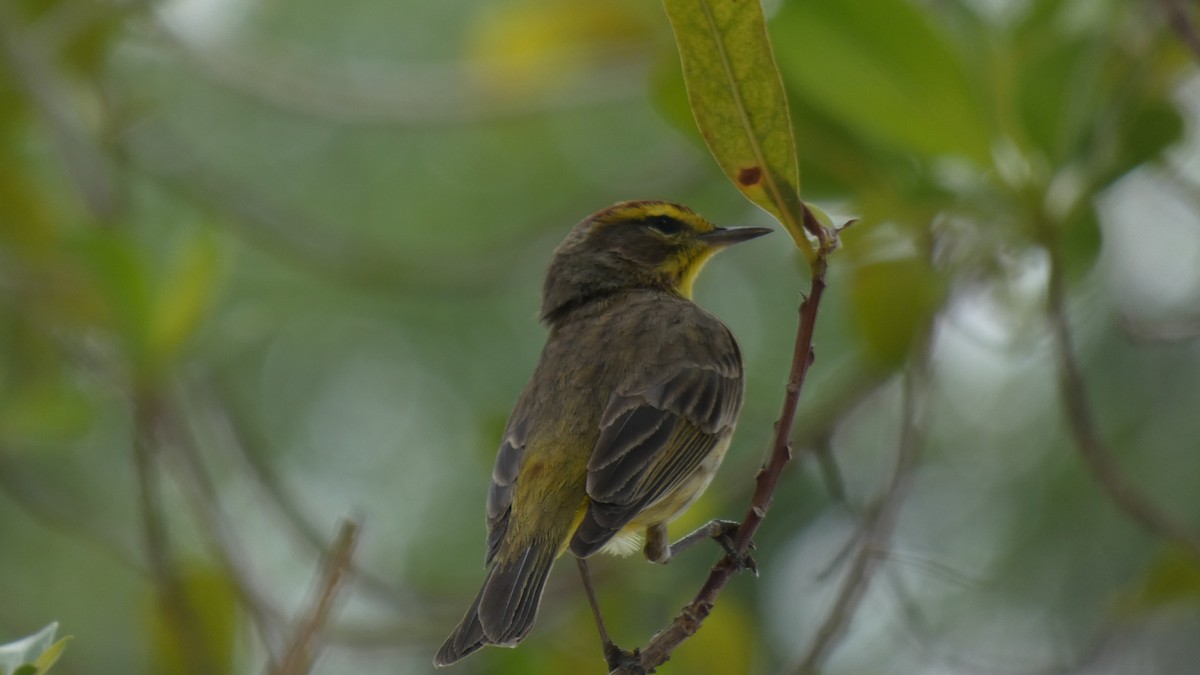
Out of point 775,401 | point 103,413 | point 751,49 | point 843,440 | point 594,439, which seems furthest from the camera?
point 103,413

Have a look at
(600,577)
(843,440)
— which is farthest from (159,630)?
(843,440)

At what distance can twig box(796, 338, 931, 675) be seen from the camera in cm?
340

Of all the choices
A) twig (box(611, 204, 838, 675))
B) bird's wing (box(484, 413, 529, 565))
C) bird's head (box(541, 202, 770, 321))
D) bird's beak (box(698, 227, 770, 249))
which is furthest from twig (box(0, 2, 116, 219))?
twig (box(611, 204, 838, 675))

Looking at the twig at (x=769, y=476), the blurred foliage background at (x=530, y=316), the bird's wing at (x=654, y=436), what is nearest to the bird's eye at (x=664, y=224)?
the blurred foliage background at (x=530, y=316)

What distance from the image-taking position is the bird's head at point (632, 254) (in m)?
5.18

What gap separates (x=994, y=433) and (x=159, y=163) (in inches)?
175

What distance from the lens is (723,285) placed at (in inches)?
335

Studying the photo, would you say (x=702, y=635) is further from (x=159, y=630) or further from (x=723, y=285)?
(x=723, y=285)

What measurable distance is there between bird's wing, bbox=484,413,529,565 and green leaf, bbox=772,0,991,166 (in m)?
1.34

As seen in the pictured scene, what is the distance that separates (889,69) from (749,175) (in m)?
1.34

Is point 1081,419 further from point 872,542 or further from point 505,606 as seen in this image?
point 505,606

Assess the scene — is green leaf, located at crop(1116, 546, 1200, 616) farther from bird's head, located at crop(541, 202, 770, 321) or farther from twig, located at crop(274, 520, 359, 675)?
twig, located at crop(274, 520, 359, 675)

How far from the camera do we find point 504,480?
410cm

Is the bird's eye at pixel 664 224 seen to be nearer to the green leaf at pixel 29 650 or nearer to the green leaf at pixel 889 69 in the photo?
the green leaf at pixel 889 69
